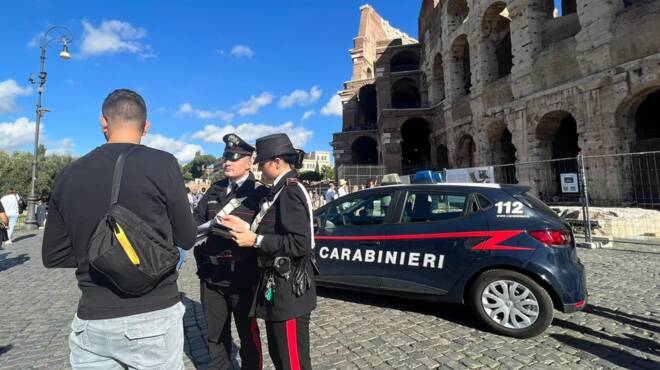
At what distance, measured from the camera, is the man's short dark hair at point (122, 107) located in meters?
1.64

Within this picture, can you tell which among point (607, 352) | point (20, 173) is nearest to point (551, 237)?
point (607, 352)

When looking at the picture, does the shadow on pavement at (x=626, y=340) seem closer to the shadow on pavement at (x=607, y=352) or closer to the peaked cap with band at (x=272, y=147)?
the shadow on pavement at (x=607, y=352)

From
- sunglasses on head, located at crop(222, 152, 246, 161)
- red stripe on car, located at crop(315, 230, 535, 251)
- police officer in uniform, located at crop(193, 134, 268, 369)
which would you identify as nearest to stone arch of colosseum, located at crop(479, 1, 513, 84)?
red stripe on car, located at crop(315, 230, 535, 251)

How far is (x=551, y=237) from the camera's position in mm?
3646

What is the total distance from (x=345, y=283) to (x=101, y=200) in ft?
12.0

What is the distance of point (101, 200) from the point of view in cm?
147

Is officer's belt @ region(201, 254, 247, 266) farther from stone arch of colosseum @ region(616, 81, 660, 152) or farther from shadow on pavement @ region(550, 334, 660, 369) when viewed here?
stone arch of colosseum @ region(616, 81, 660, 152)

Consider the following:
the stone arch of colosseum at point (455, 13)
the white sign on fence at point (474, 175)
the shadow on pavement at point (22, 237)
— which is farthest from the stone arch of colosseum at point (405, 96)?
the shadow on pavement at point (22, 237)

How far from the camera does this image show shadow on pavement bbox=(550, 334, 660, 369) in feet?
9.87

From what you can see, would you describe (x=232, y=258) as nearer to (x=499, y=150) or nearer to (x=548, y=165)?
(x=548, y=165)

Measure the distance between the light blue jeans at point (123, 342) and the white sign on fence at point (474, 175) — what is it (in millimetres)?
12967

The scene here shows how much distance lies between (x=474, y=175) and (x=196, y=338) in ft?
40.9

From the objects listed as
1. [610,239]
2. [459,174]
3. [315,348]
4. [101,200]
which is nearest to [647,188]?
[610,239]

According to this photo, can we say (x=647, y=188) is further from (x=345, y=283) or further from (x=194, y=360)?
(x=194, y=360)
